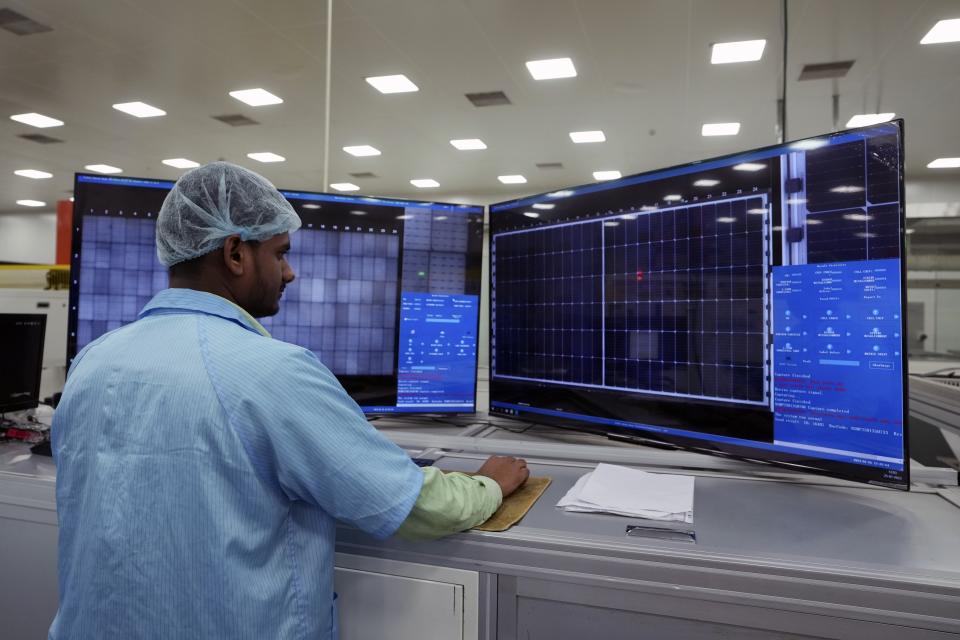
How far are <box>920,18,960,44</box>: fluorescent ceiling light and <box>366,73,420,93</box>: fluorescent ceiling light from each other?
12.5 feet

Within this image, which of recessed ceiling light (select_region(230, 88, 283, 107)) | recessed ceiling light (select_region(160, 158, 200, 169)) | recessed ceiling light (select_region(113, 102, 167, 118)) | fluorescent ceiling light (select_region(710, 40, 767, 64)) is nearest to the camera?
fluorescent ceiling light (select_region(710, 40, 767, 64))

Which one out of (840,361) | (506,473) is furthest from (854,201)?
(506,473)

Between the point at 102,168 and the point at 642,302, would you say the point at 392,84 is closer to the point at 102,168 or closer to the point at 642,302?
the point at 642,302

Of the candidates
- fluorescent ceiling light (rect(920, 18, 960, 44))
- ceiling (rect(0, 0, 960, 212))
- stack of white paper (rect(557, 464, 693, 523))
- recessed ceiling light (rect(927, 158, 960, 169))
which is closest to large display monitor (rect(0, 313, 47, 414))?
stack of white paper (rect(557, 464, 693, 523))

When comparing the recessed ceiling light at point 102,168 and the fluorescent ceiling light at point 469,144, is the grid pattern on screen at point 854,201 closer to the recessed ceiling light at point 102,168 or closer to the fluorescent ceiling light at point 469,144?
the fluorescent ceiling light at point 469,144

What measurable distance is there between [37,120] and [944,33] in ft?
26.8

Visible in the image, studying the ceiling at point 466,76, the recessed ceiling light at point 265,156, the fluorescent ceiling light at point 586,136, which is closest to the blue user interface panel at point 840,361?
the ceiling at point 466,76

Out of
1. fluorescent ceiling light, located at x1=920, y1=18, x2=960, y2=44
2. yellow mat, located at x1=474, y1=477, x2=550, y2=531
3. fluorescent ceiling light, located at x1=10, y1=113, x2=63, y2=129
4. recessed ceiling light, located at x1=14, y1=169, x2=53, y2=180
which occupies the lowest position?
yellow mat, located at x1=474, y1=477, x2=550, y2=531

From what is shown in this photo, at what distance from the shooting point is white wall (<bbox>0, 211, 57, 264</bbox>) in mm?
11695

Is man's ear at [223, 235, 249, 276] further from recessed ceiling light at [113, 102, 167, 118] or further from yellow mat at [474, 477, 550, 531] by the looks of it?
recessed ceiling light at [113, 102, 167, 118]

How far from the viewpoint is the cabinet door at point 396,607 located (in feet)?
3.09

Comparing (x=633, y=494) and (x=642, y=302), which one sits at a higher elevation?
(x=642, y=302)

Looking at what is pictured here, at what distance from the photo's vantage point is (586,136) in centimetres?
660

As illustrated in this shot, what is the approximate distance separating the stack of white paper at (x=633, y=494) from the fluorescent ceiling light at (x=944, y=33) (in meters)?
4.49
